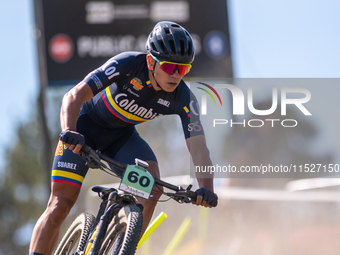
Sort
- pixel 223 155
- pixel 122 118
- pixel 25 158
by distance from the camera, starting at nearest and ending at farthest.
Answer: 1. pixel 122 118
2. pixel 223 155
3. pixel 25 158

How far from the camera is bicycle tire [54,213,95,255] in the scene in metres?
3.25

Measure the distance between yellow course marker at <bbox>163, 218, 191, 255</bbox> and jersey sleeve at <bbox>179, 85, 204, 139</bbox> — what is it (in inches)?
113

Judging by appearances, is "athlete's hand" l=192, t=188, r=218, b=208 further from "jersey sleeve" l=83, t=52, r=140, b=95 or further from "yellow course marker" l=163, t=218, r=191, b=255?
"yellow course marker" l=163, t=218, r=191, b=255

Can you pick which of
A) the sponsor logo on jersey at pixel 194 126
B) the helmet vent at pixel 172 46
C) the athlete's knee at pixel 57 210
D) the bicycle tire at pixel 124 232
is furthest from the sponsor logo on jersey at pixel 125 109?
the bicycle tire at pixel 124 232

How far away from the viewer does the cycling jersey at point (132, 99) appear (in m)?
3.55

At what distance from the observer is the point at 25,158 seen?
3275 centimetres

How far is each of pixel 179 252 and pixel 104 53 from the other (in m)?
3.90

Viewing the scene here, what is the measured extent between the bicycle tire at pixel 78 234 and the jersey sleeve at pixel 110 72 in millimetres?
1046

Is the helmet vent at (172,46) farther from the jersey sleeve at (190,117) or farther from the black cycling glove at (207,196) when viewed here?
the black cycling glove at (207,196)

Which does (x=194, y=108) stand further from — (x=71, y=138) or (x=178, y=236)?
(x=178, y=236)

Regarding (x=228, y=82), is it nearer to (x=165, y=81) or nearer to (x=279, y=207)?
(x=279, y=207)

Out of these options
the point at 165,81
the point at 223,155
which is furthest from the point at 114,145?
the point at 223,155

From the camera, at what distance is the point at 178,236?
20.3ft

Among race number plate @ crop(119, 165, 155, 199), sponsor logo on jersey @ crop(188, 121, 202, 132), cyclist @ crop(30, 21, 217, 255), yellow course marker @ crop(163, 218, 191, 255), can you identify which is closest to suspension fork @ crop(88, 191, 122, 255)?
race number plate @ crop(119, 165, 155, 199)
